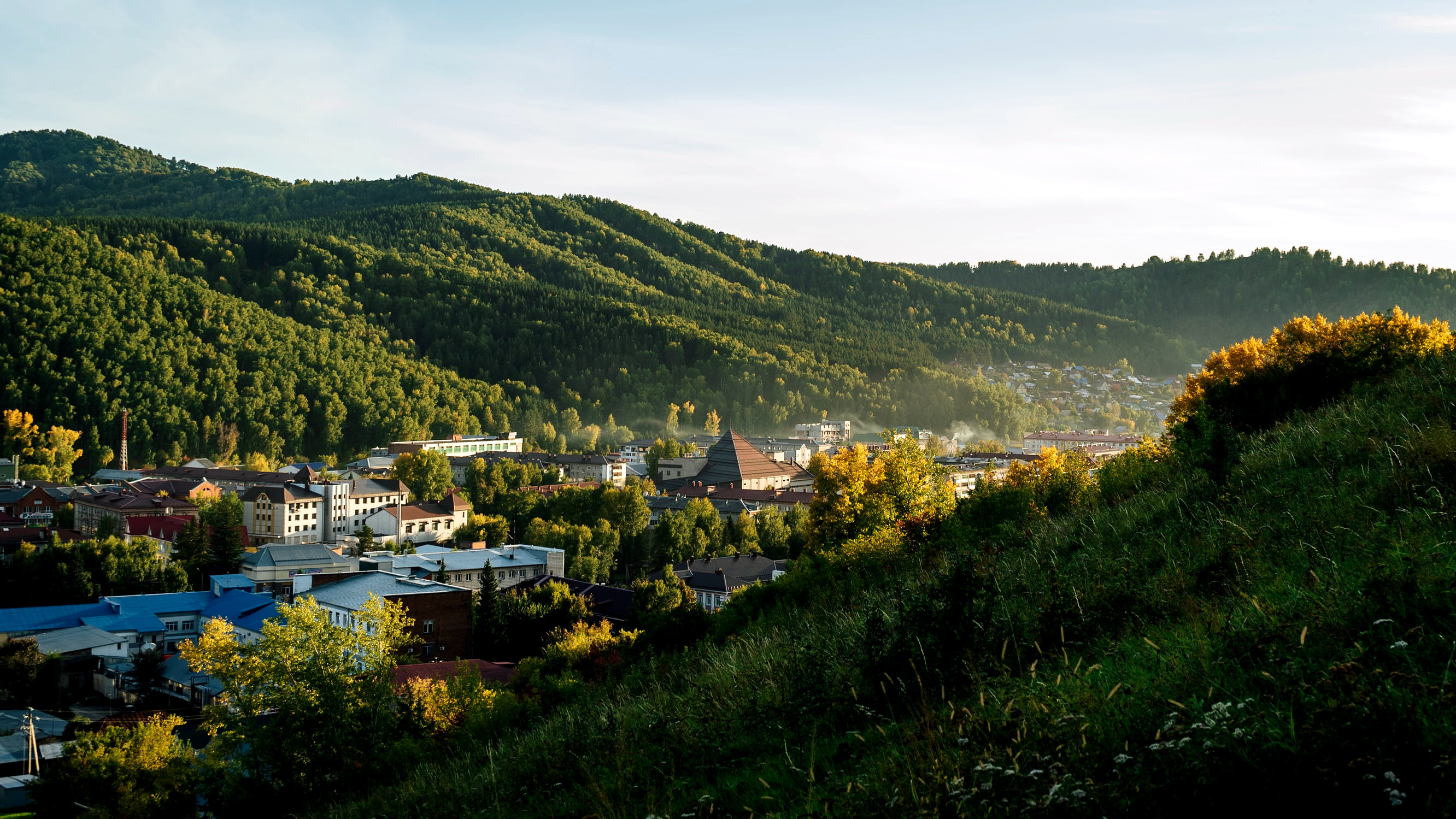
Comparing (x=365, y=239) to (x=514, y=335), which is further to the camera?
(x=365, y=239)

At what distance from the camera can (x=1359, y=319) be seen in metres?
21.8

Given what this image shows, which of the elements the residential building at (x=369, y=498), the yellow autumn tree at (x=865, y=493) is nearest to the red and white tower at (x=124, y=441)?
the residential building at (x=369, y=498)

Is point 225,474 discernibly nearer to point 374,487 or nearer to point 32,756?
point 374,487

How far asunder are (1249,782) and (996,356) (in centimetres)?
19318

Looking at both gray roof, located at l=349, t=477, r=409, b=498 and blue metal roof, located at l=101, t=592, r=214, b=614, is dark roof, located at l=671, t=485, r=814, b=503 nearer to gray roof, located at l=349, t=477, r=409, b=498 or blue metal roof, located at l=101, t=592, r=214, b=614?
gray roof, located at l=349, t=477, r=409, b=498

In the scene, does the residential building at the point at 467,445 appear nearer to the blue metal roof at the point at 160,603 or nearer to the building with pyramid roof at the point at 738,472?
the building with pyramid roof at the point at 738,472

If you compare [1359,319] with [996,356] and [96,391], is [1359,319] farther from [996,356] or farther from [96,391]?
[996,356]

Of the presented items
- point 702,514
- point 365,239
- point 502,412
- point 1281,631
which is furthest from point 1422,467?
point 365,239

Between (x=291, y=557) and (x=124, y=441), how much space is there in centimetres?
4580

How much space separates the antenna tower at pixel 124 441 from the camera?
79.6 meters

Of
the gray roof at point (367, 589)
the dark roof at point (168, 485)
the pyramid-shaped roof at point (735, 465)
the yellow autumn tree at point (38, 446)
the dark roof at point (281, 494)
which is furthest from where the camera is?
the yellow autumn tree at point (38, 446)

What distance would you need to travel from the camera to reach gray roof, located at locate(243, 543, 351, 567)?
44.2 meters

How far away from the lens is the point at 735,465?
71750 millimetres

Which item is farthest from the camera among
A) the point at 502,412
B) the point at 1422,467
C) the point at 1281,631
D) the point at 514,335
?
the point at 514,335
